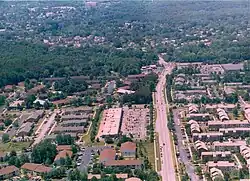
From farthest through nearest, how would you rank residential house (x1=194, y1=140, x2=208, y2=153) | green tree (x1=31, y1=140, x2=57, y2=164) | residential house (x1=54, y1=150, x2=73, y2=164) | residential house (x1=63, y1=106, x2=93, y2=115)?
residential house (x1=63, y1=106, x2=93, y2=115)
residential house (x1=194, y1=140, x2=208, y2=153)
green tree (x1=31, y1=140, x2=57, y2=164)
residential house (x1=54, y1=150, x2=73, y2=164)

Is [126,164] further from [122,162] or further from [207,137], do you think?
[207,137]

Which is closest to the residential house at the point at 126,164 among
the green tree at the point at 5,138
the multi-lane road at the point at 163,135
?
the multi-lane road at the point at 163,135

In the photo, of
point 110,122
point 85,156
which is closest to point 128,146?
point 85,156

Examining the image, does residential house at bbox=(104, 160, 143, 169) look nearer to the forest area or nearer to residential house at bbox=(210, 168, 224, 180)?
residential house at bbox=(210, 168, 224, 180)

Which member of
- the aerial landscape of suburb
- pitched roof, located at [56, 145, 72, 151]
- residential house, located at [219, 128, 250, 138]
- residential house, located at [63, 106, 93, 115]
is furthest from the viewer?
residential house, located at [63, 106, 93, 115]

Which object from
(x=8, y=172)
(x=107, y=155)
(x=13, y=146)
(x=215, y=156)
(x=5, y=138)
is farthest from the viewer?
(x=5, y=138)

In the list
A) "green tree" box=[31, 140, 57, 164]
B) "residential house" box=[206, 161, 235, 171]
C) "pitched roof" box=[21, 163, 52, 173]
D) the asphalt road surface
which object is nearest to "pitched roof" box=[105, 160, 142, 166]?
the asphalt road surface
